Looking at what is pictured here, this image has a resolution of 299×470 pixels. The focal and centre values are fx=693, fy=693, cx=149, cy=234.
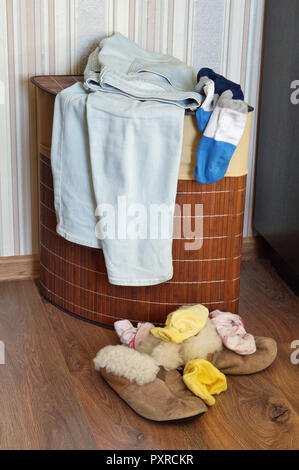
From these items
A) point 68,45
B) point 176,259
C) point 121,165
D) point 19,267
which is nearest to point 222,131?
point 121,165

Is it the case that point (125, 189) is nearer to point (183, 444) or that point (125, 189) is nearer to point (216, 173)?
point (216, 173)

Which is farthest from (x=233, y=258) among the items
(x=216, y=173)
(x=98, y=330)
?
(x=98, y=330)

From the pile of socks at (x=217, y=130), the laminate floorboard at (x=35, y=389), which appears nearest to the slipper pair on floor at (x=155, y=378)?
the laminate floorboard at (x=35, y=389)

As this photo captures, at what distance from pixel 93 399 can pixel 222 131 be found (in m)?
0.70

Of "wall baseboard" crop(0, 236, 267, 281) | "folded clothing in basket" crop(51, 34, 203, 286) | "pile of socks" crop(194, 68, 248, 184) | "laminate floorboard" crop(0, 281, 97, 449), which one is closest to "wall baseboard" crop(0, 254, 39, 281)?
"wall baseboard" crop(0, 236, 267, 281)

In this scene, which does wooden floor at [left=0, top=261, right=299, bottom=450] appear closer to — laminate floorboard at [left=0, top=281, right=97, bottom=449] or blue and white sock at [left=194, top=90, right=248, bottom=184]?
laminate floorboard at [left=0, top=281, right=97, bottom=449]

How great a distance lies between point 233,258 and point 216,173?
282 mm

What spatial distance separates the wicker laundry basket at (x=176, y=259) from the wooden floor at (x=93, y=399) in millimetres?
92

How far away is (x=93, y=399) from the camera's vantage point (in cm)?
161

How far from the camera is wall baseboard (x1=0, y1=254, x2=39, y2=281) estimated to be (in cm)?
224

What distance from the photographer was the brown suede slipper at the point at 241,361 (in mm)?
1715

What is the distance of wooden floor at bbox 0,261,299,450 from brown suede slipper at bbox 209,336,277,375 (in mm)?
19

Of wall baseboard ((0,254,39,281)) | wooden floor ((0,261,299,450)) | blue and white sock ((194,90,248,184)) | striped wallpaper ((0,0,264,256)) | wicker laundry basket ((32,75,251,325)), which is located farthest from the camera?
wall baseboard ((0,254,39,281))
